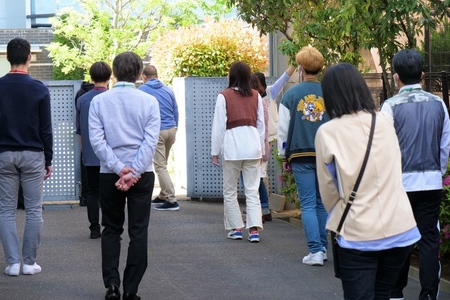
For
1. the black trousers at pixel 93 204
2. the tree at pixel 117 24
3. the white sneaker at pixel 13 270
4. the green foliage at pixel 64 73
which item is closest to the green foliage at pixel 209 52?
the black trousers at pixel 93 204

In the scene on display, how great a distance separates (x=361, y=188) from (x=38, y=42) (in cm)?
3419

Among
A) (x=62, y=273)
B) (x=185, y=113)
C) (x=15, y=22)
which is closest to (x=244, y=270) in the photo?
(x=62, y=273)

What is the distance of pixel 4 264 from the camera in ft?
28.3

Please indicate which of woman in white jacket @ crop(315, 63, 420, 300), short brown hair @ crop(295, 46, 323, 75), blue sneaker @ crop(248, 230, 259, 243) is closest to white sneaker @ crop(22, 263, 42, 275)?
blue sneaker @ crop(248, 230, 259, 243)

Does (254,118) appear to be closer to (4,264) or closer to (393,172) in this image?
(4,264)

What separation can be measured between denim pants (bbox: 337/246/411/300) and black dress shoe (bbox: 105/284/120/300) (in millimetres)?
2743

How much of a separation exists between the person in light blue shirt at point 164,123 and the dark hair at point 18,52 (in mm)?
4292

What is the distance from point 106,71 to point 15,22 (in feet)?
102

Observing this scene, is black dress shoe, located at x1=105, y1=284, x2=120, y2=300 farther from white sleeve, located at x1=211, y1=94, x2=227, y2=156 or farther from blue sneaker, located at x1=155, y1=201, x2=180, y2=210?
blue sneaker, located at x1=155, y1=201, x2=180, y2=210

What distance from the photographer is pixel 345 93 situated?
466 centimetres

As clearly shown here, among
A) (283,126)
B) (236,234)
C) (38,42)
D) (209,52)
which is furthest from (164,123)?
(38,42)

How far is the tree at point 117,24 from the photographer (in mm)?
27203

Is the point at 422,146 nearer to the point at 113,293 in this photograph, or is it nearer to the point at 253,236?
the point at 113,293

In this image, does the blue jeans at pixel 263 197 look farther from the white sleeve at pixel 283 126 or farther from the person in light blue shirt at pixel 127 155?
the person in light blue shirt at pixel 127 155
